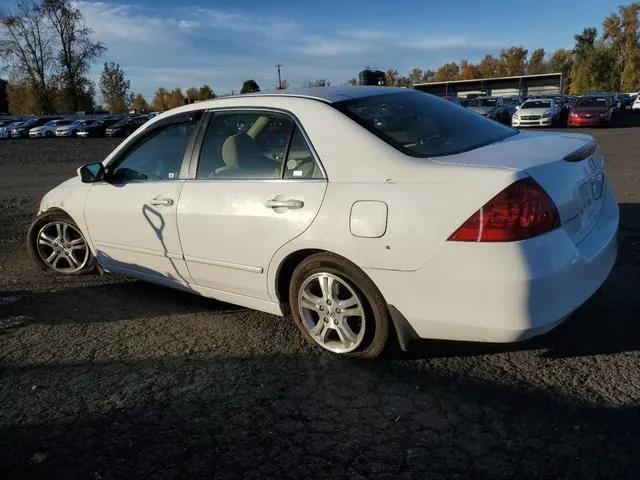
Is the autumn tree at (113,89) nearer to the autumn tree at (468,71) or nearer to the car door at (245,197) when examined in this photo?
the autumn tree at (468,71)

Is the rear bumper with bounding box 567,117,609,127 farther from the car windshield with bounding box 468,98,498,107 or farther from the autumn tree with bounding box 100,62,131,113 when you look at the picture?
the autumn tree with bounding box 100,62,131,113

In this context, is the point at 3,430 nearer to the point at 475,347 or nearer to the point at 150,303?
the point at 150,303

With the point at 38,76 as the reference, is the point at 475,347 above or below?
below

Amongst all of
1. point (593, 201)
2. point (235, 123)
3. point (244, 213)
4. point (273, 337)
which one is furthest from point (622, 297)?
point (235, 123)

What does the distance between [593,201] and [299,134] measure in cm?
175

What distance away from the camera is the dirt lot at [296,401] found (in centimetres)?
245

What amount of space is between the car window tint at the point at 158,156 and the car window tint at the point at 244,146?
25 centimetres

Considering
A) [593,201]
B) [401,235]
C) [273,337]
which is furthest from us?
[273,337]

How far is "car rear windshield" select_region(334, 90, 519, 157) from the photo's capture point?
3.22 meters

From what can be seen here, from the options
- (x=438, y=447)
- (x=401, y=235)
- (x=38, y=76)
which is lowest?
(x=438, y=447)

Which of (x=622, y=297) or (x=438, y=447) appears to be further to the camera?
(x=622, y=297)

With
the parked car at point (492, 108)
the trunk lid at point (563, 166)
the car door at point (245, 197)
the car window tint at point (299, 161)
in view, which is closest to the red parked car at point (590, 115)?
the parked car at point (492, 108)

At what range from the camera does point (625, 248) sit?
520 centimetres

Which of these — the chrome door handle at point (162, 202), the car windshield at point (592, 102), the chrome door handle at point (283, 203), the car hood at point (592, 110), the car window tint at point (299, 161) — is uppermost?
the car window tint at point (299, 161)
